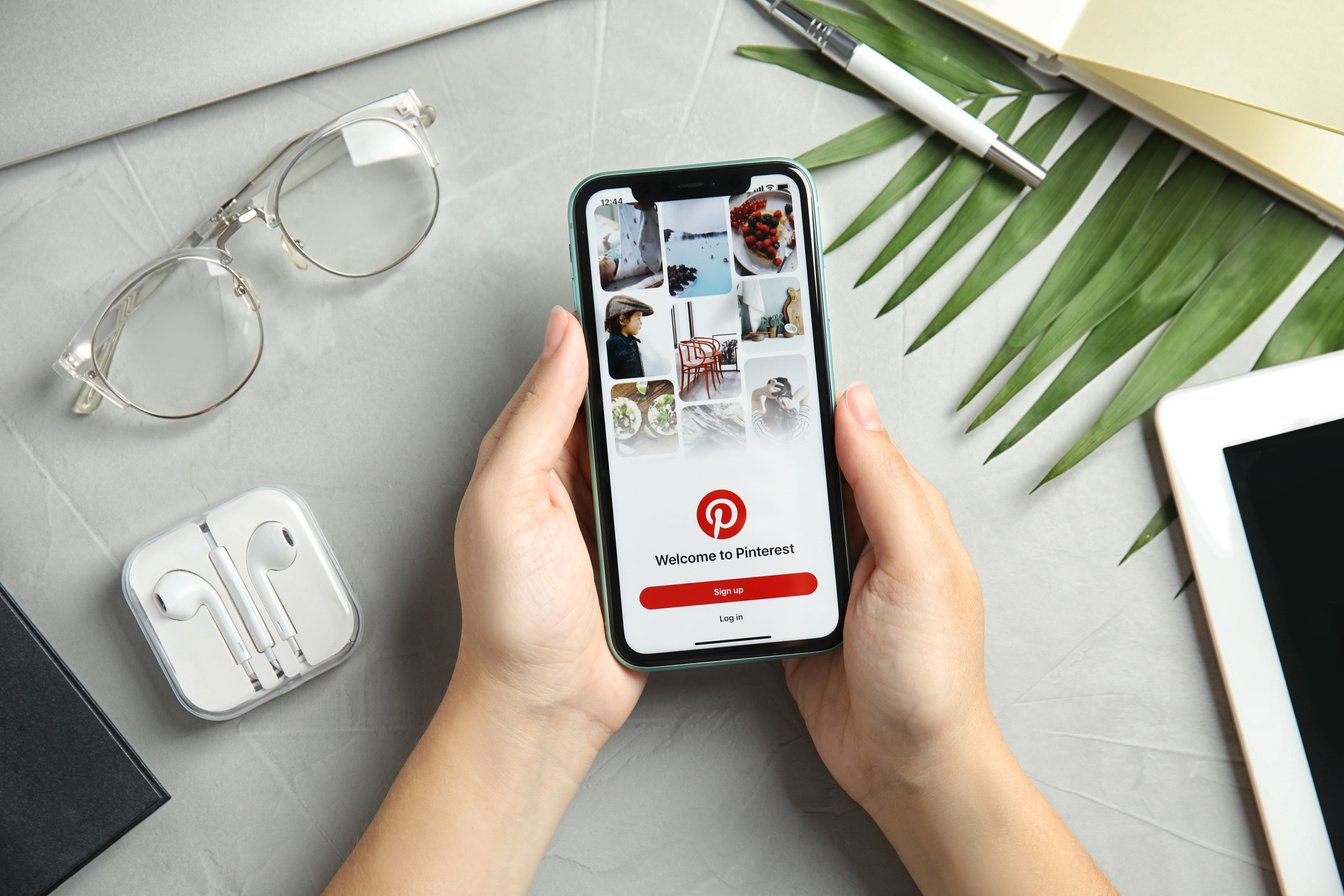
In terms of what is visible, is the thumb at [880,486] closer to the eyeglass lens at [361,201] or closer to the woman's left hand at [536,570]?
the woman's left hand at [536,570]

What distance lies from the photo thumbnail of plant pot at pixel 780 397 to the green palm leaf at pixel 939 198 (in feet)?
0.36

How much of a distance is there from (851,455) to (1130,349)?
24cm

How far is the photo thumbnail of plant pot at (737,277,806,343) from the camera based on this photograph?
0.55 metres

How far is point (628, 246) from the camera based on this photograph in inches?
21.7

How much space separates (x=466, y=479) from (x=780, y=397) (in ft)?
0.77

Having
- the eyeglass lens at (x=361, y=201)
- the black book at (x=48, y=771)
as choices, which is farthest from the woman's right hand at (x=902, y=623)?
the black book at (x=48, y=771)

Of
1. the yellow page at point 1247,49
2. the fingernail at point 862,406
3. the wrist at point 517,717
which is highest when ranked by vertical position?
the yellow page at point 1247,49

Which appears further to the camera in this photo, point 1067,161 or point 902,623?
point 1067,161

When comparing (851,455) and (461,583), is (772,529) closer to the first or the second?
(851,455)

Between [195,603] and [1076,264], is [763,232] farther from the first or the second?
[195,603]

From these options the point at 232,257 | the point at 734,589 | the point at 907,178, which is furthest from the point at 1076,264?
the point at 232,257

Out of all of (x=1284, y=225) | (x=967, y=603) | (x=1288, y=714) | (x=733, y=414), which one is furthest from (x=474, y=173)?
(x=1288, y=714)

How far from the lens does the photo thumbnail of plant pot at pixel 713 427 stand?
21.6 inches

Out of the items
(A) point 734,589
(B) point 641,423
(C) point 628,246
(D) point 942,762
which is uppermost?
(C) point 628,246
